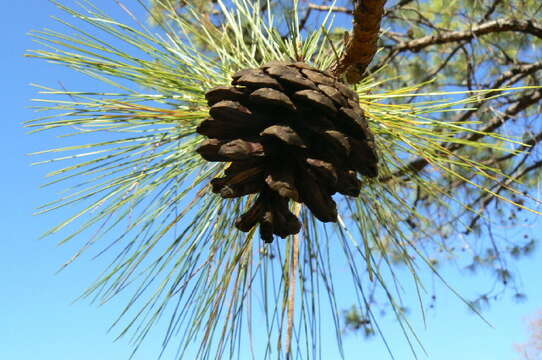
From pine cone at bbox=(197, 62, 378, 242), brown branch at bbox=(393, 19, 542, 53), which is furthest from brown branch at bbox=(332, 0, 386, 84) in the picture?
brown branch at bbox=(393, 19, 542, 53)

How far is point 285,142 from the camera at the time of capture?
0.71 m

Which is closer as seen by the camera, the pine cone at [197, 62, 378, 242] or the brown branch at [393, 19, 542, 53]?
the pine cone at [197, 62, 378, 242]

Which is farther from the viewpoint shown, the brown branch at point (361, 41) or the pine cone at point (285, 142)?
the brown branch at point (361, 41)

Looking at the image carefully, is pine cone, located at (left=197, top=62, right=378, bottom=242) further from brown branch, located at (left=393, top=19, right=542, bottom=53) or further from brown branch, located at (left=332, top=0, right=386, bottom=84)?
brown branch, located at (left=393, top=19, right=542, bottom=53)

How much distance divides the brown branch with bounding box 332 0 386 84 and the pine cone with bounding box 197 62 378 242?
0.44 ft

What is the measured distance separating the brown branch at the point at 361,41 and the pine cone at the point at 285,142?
0.13 meters

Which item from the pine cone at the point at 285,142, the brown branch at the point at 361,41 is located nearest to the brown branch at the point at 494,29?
the brown branch at the point at 361,41

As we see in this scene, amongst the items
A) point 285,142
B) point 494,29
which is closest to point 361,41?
point 285,142

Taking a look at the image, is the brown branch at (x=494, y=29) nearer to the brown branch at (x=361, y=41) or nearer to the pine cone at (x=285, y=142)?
the brown branch at (x=361, y=41)

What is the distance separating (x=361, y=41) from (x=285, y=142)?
0.88 ft

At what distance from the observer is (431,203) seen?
9.02 feet

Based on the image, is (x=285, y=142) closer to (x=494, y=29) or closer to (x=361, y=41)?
(x=361, y=41)

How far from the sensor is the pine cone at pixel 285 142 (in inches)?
28.4

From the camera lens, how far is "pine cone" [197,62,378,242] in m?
0.72
